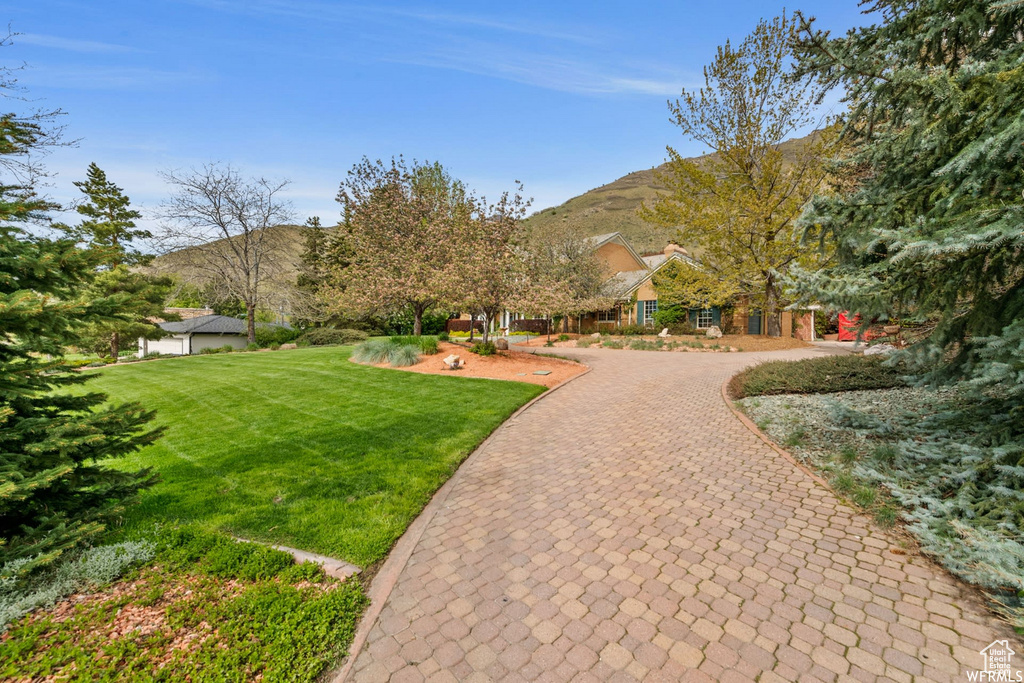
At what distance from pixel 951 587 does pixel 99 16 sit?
1221 cm

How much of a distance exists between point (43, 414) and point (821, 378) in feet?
43.2

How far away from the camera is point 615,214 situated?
255ft

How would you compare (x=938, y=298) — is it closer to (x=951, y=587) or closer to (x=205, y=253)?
(x=951, y=587)

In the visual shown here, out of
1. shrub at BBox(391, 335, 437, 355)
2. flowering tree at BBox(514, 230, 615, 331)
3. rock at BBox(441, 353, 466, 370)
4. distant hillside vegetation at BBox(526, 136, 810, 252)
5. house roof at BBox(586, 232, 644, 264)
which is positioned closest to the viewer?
rock at BBox(441, 353, 466, 370)

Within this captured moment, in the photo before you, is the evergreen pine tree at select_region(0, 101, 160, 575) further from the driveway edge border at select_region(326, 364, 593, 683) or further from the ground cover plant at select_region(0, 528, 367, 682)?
the driveway edge border at select_region(326, 364, 593, 683)

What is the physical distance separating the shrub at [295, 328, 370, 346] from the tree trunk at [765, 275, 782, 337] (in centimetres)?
2608

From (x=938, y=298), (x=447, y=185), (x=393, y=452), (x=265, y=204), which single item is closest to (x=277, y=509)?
(x=393, y=452)

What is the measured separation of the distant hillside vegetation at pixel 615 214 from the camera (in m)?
34.0

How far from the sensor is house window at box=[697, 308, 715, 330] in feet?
88.1

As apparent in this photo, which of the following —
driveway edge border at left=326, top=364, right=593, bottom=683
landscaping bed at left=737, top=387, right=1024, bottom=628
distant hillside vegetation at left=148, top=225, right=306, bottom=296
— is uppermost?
distant hillside vegetation at left=148, top=225, right=306, bottom=296

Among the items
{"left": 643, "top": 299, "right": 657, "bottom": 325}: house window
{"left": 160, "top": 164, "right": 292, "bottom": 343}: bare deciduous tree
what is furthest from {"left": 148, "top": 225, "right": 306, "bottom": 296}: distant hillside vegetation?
{"left": 643, "top": 299, "right": 657, "bottom": 325}: house window

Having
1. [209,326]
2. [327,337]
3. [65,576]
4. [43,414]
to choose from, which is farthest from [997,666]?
[209,326]

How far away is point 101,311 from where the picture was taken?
3.11m

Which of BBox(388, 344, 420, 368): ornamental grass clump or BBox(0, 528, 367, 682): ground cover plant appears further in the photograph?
BBox(388, 344, 420, 368): ornamental grass clump
